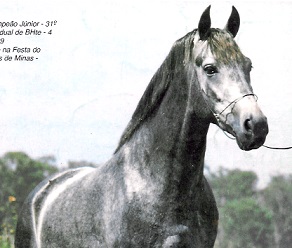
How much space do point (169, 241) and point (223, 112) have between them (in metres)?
0.80

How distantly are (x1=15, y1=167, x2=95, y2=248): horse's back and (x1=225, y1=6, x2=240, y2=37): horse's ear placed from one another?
1584 mm

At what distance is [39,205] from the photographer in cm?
509

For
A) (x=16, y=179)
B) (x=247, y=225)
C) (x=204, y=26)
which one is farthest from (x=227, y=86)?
(x=247, y=225)

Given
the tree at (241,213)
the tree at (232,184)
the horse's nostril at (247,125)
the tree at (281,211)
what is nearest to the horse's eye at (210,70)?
the horse's nostril at (247,125)

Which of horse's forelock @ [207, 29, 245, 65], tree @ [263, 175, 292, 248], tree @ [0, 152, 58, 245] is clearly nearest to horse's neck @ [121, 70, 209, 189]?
horse's forelock @ [207, 29, 245, 65]

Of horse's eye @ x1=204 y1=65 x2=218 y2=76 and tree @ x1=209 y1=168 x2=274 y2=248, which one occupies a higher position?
horse's eye @ x1=204 y1=65 x2=218 y2=76

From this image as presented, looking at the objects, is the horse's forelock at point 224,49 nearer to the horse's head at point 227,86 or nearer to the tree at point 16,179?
the horse's head at point 227,86

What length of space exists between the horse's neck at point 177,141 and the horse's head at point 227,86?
0.15m

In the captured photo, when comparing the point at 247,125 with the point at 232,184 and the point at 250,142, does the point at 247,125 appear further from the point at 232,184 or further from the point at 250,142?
the point at 232,184

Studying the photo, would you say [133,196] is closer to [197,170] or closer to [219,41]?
[197,170]

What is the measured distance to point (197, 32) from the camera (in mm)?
3711

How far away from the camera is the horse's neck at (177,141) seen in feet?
12.1

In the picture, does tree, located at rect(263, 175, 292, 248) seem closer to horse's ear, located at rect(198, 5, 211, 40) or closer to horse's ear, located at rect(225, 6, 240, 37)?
horse's ear, located at rect(225, 6, 240, 37)

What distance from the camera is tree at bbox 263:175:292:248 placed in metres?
8.98
